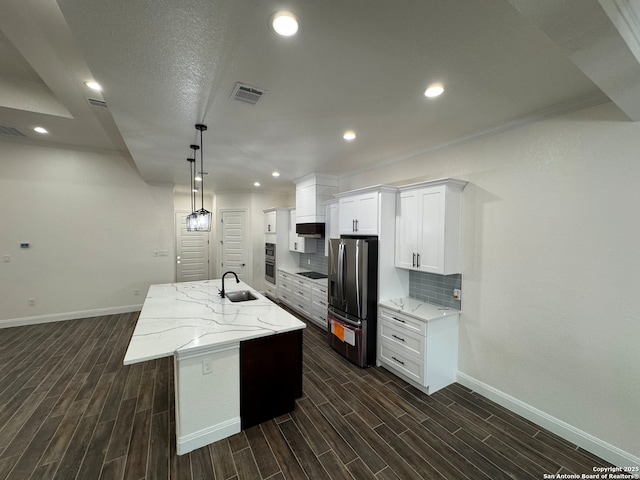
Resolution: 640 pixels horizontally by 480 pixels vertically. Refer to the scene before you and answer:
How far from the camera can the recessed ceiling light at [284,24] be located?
127 cm

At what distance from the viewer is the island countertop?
1.88 m

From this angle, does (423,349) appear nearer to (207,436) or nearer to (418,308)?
(418,308)

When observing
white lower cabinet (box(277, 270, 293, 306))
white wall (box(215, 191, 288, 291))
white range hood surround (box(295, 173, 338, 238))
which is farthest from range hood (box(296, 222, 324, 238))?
white wall (box(215, 191, 288, 291))

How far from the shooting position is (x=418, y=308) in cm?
303

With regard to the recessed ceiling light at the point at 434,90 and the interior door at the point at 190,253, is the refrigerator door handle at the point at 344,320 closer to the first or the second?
the recessed ceiling light at the point at 434,90

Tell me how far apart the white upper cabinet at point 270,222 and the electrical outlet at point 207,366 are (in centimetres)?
426

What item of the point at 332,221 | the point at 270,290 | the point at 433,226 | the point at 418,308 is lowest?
the point at 270,290

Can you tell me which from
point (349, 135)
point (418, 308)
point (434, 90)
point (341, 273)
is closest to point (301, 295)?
point (341, 273)

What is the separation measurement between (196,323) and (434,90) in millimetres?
2830

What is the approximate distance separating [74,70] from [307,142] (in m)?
2.27

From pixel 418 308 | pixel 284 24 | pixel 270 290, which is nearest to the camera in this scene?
pixel 284 24

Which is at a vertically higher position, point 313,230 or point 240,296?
point 313,230

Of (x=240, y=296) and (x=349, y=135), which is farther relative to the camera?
(x=240, y=296)

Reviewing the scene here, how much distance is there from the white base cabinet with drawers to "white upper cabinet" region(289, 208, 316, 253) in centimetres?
269
